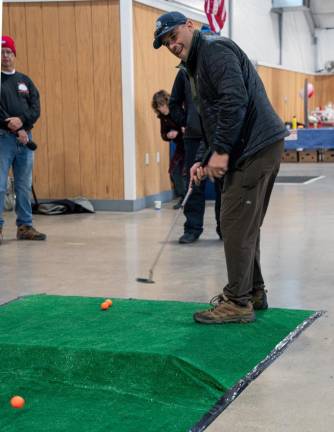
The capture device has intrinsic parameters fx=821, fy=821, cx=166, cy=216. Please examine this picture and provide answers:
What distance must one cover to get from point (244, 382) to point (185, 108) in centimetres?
409

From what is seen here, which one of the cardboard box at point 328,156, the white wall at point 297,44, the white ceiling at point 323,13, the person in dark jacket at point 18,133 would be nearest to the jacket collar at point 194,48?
the person in dark jacket at point 18,133

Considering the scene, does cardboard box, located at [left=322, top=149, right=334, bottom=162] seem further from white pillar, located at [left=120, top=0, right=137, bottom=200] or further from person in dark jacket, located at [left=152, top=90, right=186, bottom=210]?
white pillar, located at [left=120, top=0, right=137, bottom=200]

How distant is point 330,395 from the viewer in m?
3.27

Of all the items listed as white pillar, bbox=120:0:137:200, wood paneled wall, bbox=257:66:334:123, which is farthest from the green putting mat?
wood paneled wall, bbox=257:66:334:123

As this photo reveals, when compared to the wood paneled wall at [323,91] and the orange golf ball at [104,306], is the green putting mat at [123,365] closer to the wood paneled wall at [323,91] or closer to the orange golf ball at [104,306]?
the orange golf ball at [104,306]

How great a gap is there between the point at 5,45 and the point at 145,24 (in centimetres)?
303

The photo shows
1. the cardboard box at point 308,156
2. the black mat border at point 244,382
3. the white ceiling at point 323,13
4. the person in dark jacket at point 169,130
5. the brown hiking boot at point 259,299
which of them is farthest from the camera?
the white ceiling at point 323,13

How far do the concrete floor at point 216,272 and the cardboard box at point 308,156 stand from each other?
8.31 meters

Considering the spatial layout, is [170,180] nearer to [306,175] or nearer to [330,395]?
[306,175]

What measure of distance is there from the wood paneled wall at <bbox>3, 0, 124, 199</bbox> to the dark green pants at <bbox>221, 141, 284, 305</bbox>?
210 inches

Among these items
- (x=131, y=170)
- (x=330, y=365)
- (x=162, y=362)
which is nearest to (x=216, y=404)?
(x=162, y=362)

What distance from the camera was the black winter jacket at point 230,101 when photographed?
155 inches

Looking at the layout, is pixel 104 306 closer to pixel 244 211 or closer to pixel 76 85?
pixel 244 211

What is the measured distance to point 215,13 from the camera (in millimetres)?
9531
